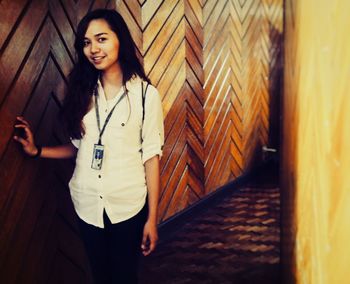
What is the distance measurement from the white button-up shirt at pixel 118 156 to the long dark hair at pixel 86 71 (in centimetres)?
4

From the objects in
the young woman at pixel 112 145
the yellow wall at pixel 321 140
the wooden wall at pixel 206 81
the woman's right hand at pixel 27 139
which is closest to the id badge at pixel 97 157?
the young woman at pixel 112 145

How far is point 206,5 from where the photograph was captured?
153 inches

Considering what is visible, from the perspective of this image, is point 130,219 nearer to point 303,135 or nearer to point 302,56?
point 303,135

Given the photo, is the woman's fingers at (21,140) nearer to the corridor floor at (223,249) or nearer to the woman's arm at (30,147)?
the woman's arm at (30,147)

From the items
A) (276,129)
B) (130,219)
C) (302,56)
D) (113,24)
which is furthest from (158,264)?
(276,129)

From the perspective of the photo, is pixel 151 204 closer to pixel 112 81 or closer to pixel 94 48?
pixel 112 81

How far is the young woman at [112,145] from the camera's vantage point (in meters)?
1.62

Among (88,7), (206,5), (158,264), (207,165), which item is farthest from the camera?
(207,165)

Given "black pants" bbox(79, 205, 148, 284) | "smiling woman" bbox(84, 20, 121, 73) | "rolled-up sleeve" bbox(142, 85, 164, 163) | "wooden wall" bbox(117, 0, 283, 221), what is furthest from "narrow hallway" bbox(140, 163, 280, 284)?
"smiling woman" bbox(84, 20, 121, 73)

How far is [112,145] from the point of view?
162 centimetres

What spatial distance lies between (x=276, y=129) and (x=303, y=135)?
203 inches

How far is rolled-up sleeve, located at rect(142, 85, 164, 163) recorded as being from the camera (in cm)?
165

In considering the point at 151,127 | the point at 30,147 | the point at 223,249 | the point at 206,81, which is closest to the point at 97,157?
the point at 151,127

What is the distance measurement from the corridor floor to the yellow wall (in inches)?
61.4
